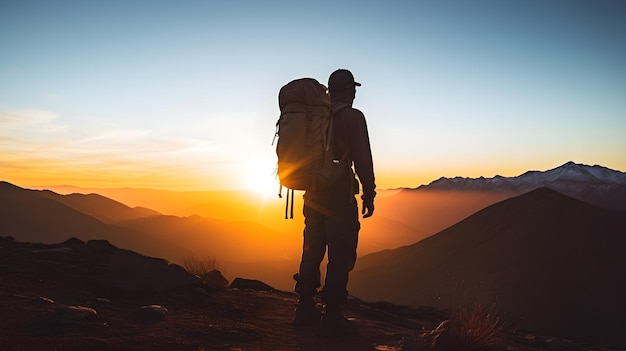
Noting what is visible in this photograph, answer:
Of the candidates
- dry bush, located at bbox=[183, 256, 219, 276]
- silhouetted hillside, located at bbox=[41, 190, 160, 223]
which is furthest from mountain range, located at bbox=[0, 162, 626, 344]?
silhouetted hillside, located at bbox=[41, 190, 160, 223]

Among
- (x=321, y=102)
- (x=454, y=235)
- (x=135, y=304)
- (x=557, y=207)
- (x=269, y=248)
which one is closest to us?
(x=321, y=102)

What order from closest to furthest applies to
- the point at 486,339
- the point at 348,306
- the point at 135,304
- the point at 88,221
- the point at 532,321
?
the point at 486,339, the point at 135,304, the point at 348,306, the point at 532,321, the point at 88,221

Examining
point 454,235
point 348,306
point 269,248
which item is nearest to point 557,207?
point 454,235

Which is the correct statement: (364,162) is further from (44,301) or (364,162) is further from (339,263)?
(44,301)

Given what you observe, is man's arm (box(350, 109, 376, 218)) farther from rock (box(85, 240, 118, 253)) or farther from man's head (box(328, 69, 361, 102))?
rock (box(85, 240, 118, 253))

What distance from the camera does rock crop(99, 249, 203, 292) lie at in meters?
6.93

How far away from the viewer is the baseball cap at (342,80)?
523cm

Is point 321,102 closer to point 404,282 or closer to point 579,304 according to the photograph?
point 579,304

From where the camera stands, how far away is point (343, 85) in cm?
523

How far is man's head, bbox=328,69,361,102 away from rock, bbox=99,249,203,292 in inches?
151

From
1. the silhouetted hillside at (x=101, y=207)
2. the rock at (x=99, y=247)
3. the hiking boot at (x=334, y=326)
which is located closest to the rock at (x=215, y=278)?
the rock at (x=99, y=247)

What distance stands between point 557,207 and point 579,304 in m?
21.1

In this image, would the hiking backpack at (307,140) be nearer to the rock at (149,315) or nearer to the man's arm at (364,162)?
the man's arm at (364,162)

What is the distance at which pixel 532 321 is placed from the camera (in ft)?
142
